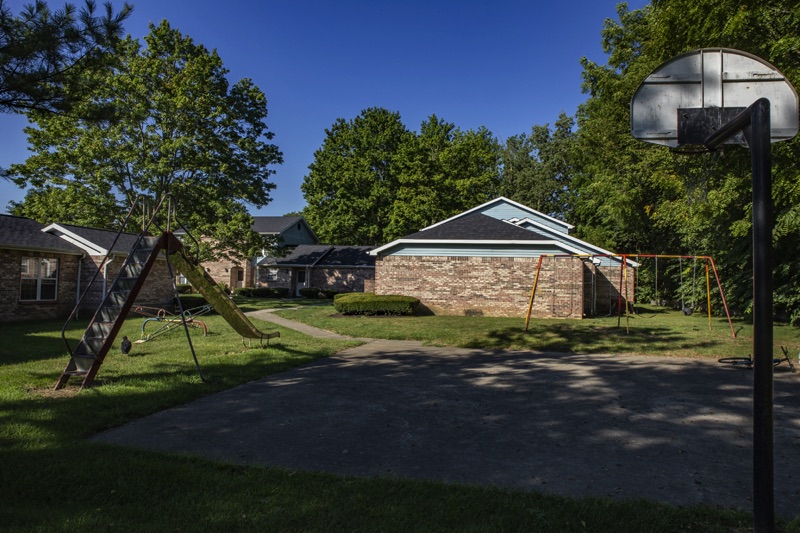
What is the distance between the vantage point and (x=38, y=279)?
63.1 feet

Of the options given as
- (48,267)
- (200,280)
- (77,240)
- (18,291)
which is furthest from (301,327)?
(77,240)

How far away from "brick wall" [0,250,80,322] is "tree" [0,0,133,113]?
13.9 metres

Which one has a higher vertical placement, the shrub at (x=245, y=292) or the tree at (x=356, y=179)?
the tree at (x=356, y=179)

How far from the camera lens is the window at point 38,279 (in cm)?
1870

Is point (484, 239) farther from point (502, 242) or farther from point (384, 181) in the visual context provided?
point (384, 181)

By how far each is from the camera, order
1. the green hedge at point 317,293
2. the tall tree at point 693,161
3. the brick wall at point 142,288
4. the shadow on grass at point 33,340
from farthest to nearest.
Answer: the green hedge at point 317,293
the brick wall at point 142,288
the tall tree at point 693,161
the shadow on grass at point 33,340

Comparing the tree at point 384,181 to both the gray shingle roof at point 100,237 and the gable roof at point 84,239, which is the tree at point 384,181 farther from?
the gable roof at point 84,239

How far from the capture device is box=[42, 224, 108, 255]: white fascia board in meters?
20.9

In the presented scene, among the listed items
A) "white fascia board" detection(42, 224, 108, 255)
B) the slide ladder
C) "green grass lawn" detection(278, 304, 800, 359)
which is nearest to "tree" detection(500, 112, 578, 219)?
"green grass lawn" detection(278, 304, 800, 359)

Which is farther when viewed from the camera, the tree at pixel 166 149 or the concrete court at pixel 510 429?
the tree at pixel 166 149

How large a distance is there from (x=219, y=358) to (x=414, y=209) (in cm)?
3242

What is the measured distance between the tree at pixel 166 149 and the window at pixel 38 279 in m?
7.93

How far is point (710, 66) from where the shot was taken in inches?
157

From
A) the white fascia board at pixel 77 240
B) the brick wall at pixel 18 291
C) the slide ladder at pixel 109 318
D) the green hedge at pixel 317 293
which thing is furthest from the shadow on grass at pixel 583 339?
the green hedge at pixel 317 293
